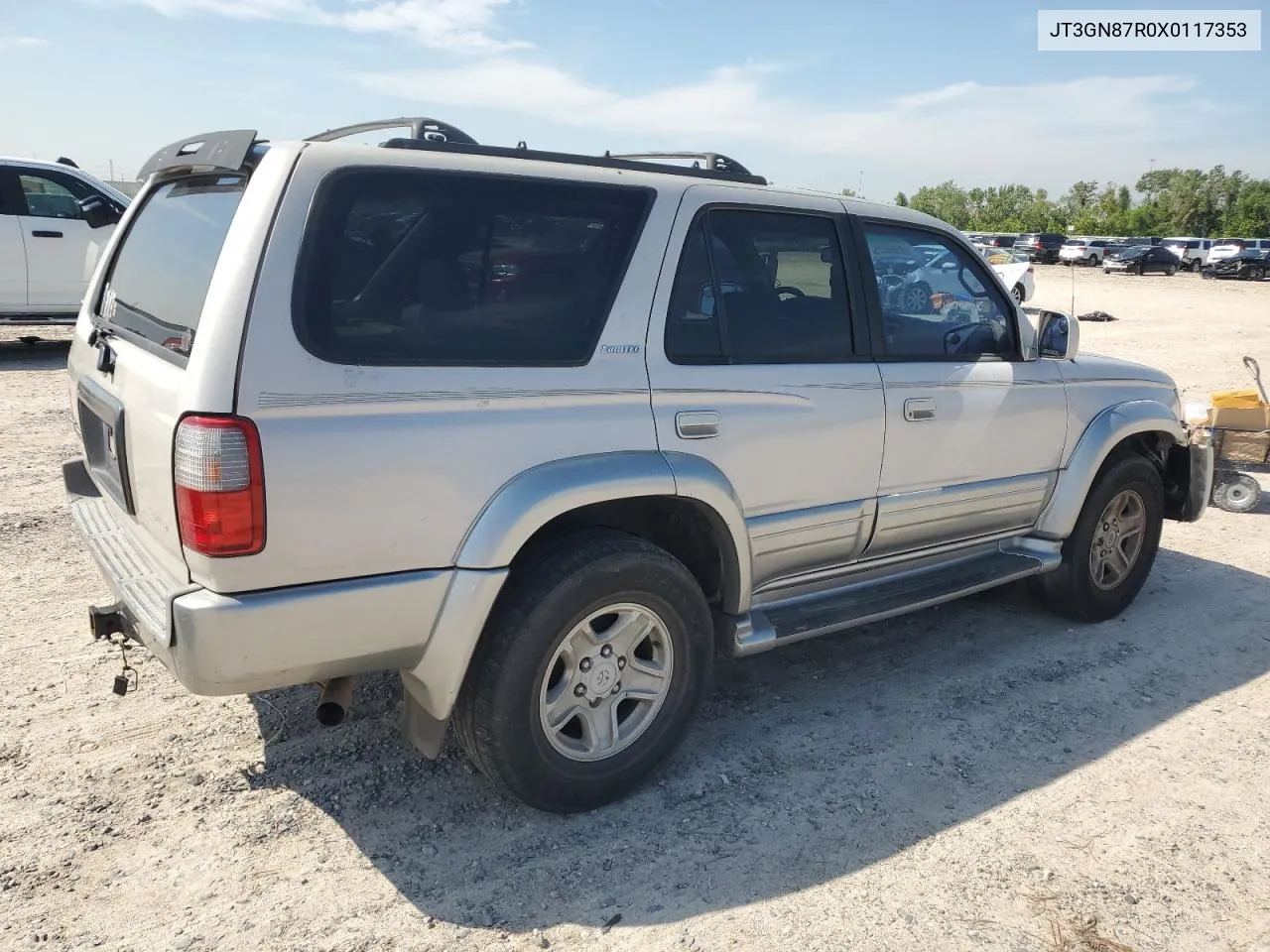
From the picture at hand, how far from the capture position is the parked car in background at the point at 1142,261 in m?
40.8

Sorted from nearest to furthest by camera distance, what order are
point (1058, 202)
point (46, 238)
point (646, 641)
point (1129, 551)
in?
point (646, 641) → point (1129, 551) → point (46, 238) → point (1058, 202)

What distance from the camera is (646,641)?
3.21 m

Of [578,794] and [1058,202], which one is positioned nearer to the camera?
[578,794]

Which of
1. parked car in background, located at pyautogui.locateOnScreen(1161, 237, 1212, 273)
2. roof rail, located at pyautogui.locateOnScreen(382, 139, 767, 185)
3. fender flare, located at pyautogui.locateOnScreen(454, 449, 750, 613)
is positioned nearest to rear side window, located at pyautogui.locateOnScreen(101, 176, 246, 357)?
roof rail, located at pyautogui.locateOnScreen(382, 139, 767, 185)

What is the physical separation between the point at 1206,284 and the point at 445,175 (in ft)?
130

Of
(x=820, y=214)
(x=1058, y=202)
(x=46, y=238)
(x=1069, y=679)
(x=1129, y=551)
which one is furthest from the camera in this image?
(x=1058, y=202)

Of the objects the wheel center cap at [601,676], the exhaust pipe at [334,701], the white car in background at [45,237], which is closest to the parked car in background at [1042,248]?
the white car in background at [45,237]

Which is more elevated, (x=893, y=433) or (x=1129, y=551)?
(x=893, y=433)

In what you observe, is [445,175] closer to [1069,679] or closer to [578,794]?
[578,794]

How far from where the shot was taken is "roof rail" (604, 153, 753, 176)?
11.7ft

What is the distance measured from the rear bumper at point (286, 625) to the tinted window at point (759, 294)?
1112 mm

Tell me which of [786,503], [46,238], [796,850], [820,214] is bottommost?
[796,850]

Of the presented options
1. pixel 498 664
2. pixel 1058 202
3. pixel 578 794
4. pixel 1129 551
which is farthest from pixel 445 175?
pixel 1058 202

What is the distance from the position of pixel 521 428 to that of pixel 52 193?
10275mm
